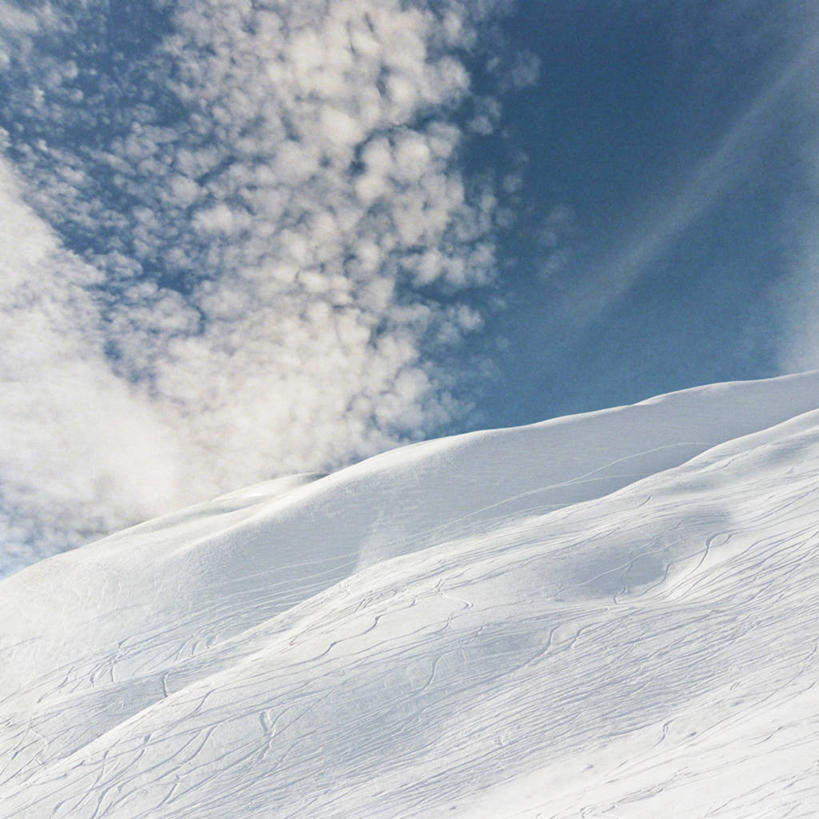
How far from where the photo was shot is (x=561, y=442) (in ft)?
63.1

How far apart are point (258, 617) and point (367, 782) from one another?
591cm

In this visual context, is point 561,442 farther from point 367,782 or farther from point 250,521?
point 367,782

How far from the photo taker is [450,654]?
30.9ft

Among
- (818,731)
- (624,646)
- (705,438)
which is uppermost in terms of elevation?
(818,731)

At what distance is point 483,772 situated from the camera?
287 inches

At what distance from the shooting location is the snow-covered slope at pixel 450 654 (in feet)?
23.1

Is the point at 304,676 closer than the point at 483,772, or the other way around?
the point at 483,772

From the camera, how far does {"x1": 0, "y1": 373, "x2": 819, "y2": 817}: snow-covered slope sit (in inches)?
277

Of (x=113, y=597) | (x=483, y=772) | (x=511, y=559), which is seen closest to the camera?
(x=483, y=772)

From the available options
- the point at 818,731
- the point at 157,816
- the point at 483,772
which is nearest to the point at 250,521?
the point at 157,816

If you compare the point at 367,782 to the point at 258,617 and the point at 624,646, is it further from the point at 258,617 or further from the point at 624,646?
the point at 258,617

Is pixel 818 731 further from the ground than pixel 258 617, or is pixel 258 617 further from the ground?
pixel 818 731

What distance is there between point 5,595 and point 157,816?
1146 centimetres

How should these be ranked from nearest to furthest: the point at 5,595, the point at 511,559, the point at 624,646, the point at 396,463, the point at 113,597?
the point at 624,646
the point at 511,559
the point at 113,597
the point at 5,595
the point at 396,463
